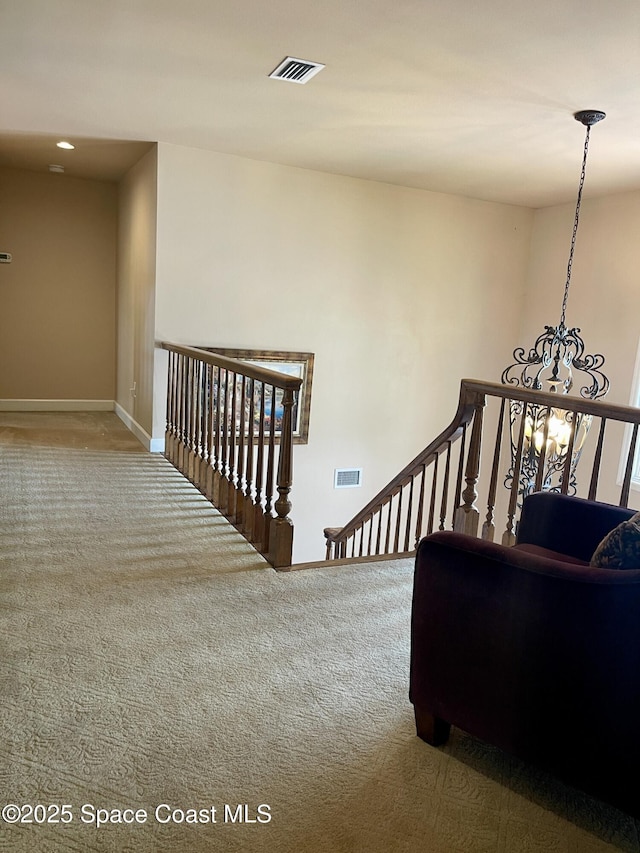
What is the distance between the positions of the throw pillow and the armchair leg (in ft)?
2.15

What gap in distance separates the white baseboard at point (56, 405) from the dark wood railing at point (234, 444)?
7.96 ft

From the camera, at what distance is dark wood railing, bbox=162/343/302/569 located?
118 inches

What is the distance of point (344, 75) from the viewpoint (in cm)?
339

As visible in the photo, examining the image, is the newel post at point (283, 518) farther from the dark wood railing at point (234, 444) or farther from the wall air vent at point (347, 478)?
the wall air vent at point (347, 478)

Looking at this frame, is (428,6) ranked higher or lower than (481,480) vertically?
higher

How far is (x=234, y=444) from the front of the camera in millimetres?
3662

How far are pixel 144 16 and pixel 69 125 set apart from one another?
217cm

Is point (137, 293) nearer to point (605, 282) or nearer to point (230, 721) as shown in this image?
point (605, 282)

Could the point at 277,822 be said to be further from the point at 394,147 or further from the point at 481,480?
the point at 481,480

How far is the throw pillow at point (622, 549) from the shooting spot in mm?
1492

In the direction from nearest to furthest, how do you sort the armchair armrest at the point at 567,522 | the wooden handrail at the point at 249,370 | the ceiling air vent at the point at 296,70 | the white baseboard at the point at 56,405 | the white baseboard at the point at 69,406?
1. the armchair armrest at the point at 567,522
2. the wooden handrail at the point at 249,370
3. the ceiling air vent at the point at 296,70
4. the white baseboard at the point at 69,406
5. the white baseboard at the point at 56,405

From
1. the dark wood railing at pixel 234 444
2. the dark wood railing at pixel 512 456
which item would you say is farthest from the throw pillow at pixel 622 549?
the dark wood railing at pixel 234 444

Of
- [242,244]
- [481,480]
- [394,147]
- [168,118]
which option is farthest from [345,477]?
[168,118]

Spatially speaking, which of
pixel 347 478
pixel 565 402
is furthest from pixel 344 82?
pixel 347 478
